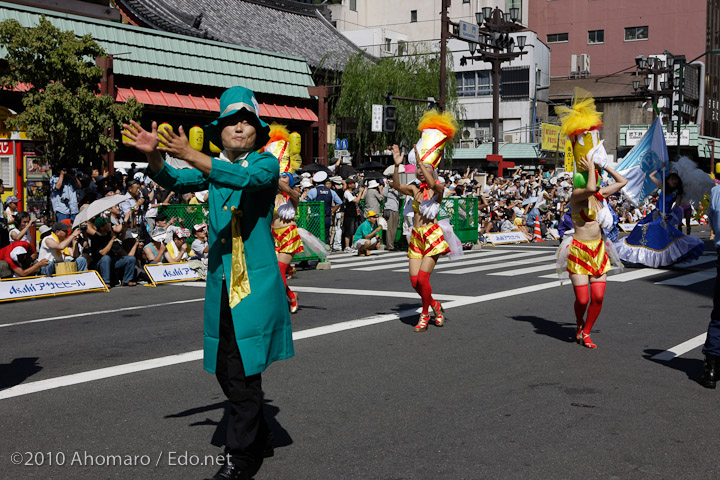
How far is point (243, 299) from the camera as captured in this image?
14.0 feet

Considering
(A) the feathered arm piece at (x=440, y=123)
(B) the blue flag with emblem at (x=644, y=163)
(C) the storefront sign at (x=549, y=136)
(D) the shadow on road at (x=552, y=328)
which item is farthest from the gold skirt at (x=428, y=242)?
(C) the storefront sign at (x=549, y=136)

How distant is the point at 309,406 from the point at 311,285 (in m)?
7.62

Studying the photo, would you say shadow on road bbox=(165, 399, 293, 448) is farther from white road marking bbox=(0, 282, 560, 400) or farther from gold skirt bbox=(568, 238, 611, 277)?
gold skirt bbox=(568, 238, 611, 277)

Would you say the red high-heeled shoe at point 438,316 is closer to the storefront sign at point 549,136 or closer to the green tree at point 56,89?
the green tree at point 56,89

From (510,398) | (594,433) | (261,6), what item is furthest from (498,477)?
(261,6)

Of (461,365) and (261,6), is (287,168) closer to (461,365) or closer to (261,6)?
(461,365)

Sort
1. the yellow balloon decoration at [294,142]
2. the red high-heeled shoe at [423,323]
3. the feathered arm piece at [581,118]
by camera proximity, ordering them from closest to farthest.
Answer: the feathered arm piece at [581,118] → the red high-heeled shoe at [423,323] → the yellow balloon decoration at [294,142]

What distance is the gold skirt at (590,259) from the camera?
7984 mm

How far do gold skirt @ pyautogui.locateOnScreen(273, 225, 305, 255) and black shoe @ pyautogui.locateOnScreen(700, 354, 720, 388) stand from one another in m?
4.97

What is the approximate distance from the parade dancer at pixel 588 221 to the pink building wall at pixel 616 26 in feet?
217

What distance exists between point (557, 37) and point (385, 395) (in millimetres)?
72259

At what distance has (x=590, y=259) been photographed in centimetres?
800

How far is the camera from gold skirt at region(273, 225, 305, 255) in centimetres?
957

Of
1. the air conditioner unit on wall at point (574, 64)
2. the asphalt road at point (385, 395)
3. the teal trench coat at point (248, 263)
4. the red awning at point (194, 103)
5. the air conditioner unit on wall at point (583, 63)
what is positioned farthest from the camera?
the air conditioner unit on wall at point (574, 64)
